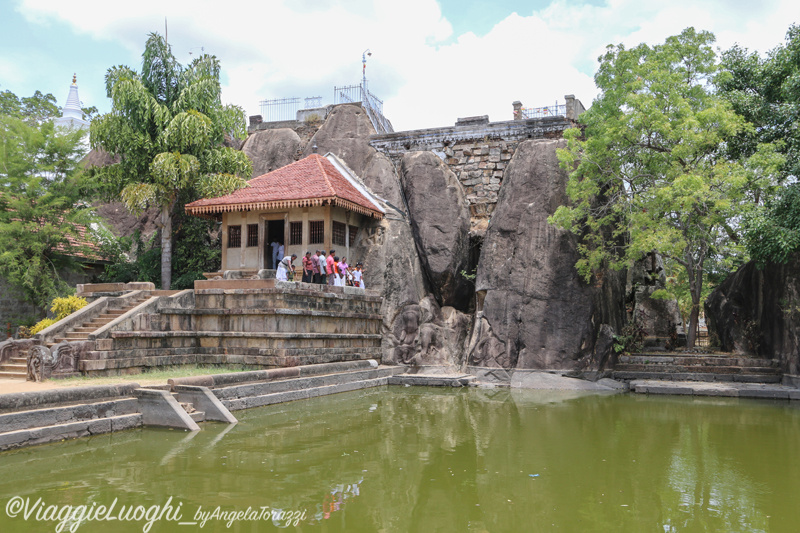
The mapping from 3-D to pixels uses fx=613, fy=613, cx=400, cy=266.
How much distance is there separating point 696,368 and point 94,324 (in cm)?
1563

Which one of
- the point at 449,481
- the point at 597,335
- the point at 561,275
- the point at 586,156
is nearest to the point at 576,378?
the point at 597,335

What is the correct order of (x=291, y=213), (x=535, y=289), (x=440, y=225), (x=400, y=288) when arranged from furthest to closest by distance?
1. (x=440, y=225)
2. (x=291, y=213)
3. (x=400, y=288)
4. (x=535, y=289)

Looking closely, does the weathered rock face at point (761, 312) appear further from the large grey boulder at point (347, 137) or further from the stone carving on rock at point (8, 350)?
the stone carving on rock at point (8, 350)

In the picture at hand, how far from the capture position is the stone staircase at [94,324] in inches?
522

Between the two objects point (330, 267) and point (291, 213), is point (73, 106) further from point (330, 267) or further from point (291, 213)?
point (330, 267)

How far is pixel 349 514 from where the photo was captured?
588cm

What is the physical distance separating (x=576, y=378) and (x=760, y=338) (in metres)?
5.21

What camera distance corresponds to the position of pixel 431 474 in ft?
24.0

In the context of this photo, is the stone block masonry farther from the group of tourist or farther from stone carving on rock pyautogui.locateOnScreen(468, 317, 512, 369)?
the group of tourist

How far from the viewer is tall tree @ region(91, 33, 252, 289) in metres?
20.4

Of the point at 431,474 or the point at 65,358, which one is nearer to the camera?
the point at 431,474

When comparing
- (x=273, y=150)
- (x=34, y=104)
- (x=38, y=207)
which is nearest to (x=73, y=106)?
(x=34, y=104)

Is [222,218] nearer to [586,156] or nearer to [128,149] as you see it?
[128,149]

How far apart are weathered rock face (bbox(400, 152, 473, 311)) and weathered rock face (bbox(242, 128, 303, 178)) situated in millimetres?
5915
